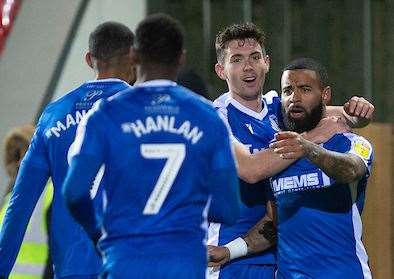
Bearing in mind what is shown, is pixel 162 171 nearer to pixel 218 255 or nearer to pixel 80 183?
pixel 80 183

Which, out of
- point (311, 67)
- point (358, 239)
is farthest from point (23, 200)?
point (358, 239)

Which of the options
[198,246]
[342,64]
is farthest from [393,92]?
[198,246]

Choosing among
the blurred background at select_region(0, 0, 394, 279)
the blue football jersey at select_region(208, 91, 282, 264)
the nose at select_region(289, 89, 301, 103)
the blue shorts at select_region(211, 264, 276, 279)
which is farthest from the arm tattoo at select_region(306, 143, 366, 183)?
the blurred background at select_region(0, 0, 394, 279)

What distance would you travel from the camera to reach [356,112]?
6836mm

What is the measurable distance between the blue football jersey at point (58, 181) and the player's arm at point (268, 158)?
0.76 m

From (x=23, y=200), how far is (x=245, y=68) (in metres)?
1.41

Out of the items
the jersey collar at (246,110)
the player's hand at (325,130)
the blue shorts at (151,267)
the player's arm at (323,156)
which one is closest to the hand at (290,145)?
the player's arm at (323,156)

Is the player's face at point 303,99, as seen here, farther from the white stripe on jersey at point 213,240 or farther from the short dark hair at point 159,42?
the short dark hair at point 159,42

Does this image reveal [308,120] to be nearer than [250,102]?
Yes

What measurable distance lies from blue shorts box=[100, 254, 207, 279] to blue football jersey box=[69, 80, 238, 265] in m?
0.02

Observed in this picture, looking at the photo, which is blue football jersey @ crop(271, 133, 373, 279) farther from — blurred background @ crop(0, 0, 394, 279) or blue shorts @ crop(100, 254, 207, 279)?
blurred background @ crop(0, 0, 394, 279)

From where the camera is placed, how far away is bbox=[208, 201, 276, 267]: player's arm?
6883 millimetres

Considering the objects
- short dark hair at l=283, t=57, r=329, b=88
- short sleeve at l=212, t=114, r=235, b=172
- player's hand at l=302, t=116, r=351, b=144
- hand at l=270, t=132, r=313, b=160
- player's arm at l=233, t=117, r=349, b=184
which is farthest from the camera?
short dark hair at l=283, t=57, r=329, b=88

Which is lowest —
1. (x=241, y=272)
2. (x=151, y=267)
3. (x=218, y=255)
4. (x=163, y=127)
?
(x=241, y=272)
